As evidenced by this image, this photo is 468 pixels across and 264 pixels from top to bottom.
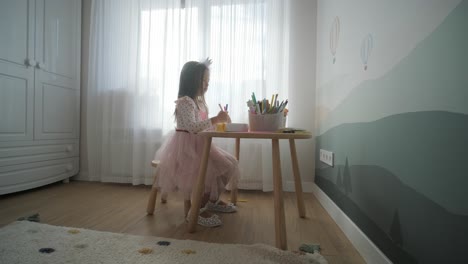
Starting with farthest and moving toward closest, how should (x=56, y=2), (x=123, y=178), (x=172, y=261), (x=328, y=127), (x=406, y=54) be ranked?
1. (x=123, y=178)
2. (x=56, y=2)
3. (x=328, y=127)
4. (x=172, y=261)
5. (x=406, y=54)

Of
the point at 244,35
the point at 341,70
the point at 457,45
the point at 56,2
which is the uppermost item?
the point at 56,2

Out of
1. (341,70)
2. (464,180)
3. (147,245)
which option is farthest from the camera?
(341,70)

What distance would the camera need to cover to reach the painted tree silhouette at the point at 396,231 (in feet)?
2.48

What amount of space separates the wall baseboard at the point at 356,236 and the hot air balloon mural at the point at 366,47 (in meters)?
0.71

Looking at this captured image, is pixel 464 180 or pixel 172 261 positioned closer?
pixel 464 180

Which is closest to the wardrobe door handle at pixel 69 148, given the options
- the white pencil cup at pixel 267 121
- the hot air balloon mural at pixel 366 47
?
the white pencil cup at pixel 267 121

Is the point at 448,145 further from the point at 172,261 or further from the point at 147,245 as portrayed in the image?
the point at 147,245

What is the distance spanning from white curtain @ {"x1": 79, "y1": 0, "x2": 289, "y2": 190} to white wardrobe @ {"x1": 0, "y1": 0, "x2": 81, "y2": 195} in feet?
0.57

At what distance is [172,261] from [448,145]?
3.03 feet

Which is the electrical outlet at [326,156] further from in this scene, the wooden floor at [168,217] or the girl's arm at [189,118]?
the girl's arm at [189,118]

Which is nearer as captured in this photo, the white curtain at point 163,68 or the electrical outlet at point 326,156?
the electrical outlet at point 326,156

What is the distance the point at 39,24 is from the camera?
1.94m

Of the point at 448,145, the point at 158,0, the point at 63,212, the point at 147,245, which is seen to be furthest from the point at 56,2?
the point at 448,145

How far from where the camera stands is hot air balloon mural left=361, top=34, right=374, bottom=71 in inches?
40.4
